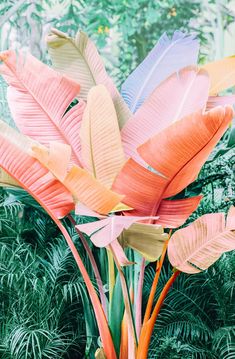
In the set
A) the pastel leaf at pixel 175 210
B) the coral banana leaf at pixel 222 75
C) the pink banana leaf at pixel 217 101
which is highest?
the coral banana leaf at pixel 222 75

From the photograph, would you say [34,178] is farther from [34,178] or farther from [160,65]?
[160,65]

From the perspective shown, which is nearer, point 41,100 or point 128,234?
point 128,234

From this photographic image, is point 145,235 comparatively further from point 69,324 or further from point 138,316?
point 69,324

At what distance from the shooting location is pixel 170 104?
1792mm

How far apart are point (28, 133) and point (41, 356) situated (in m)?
0.79

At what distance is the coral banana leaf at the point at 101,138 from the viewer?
5.54 ft

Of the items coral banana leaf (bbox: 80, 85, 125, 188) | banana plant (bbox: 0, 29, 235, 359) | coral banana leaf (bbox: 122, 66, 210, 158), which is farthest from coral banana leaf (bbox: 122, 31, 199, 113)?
coral banana leaf (bbox: 80, 85, 125, 188)

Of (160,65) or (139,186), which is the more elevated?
(160,65)

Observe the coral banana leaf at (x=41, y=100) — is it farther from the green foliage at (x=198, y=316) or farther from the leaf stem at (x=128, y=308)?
the green foliage at (x=198, y=316)

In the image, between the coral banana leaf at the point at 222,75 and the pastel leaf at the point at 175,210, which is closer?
the pastel leaf at the point at 175,210

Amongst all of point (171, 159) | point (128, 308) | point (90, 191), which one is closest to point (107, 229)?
point (90, 191)

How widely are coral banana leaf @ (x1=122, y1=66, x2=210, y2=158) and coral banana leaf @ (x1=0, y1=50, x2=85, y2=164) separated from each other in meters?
0.19

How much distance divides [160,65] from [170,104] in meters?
0.36

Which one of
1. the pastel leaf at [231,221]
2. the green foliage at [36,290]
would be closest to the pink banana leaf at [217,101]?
the pastel leaf at [231,221]
